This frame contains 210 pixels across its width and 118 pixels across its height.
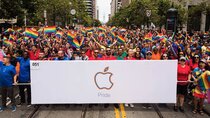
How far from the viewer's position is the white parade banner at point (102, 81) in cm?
839

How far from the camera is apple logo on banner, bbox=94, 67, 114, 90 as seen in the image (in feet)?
27.6

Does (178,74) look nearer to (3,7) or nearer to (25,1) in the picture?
(3,7)

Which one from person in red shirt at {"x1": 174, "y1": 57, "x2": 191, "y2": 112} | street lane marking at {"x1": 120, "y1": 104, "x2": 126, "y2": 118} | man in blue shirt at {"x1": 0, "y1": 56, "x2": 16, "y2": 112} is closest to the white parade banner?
person in red shirt at {"x1": 174, "y1": 57, "x2": 191, "y2": 112}

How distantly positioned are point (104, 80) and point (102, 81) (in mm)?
69

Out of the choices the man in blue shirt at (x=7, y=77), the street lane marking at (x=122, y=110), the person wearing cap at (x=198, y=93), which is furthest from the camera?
the man in blue shirt at (x=7, y=77)

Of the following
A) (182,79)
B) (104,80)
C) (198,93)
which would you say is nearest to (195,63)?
(182,79)

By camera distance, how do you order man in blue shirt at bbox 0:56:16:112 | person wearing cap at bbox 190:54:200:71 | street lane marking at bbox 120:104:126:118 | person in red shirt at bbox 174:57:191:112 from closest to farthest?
1. street lane marking at bbox 120:104:126:118
2. person in red shirt at bbox 174:57:191:112
3. man in blue shirt at bbox 0:56:16:112
4. person wearing cap at bbox 190:54:200:71

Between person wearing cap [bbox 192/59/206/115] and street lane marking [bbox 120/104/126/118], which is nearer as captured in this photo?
street lane marking [bbox 120/104/126/118]

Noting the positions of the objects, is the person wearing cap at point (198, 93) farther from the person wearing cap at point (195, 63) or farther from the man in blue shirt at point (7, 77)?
the man in blue shirt at point (7, 77)

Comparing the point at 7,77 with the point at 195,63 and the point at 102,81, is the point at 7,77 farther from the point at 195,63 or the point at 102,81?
the point at 195,63

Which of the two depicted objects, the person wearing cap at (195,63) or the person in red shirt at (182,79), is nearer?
the person in red shirt at (182,79)

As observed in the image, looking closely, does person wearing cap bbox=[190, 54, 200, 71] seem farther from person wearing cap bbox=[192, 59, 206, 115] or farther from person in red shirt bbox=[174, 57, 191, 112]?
person in red shirt bbox=[174, 57, 191, 112]

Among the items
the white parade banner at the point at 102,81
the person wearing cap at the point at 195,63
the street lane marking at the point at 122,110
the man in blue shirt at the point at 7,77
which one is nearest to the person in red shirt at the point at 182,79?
the white parade banner at the point at 102,81

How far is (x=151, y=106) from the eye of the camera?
9.07m
